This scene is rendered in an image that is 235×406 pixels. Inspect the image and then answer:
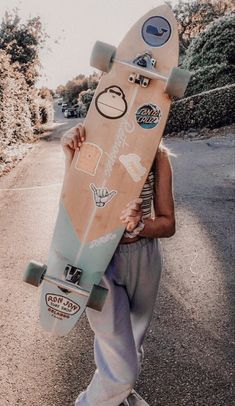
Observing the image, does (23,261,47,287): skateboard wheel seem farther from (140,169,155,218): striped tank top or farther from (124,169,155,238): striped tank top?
(140,169,155,218): striped tank top

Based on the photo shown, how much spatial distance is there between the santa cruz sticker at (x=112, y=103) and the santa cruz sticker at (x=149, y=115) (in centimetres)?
10

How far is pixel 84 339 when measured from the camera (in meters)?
3.08

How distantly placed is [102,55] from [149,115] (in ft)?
1.34

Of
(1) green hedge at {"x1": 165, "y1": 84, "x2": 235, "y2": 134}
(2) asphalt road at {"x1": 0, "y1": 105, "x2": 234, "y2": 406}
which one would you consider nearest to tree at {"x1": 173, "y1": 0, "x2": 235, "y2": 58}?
(1) green hedge at {"x1": 165, "y1": 84, "x2": 235, "y2": 134}

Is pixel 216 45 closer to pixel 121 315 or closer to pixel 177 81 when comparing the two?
pixel 177 81

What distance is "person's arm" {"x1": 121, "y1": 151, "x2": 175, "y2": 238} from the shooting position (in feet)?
6.19

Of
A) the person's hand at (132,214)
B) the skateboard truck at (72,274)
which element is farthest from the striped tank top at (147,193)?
the skateboard truck at (72,274)

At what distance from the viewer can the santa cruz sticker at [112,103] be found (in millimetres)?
2189

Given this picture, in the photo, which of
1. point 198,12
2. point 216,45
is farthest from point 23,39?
point 198,12

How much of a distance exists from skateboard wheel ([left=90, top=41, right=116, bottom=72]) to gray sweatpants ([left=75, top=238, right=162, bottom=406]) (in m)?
0.94

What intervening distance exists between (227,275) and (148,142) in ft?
7.93

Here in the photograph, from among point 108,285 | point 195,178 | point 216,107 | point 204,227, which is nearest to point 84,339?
point 108,285

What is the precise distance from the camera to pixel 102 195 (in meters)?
2.19

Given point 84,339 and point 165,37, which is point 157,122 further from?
point 84,339
